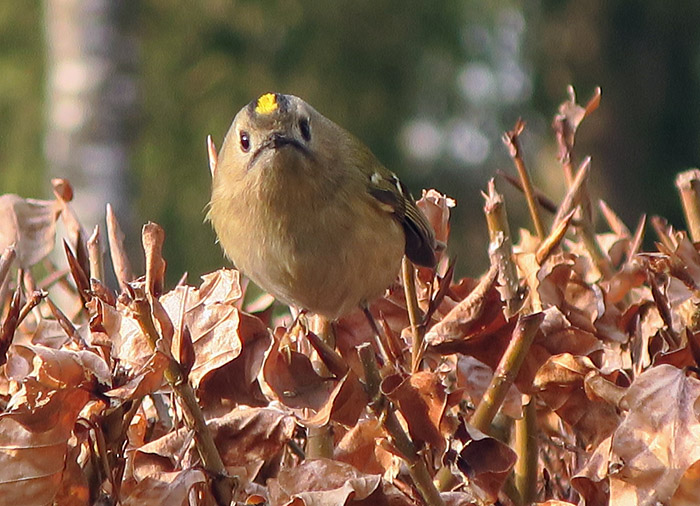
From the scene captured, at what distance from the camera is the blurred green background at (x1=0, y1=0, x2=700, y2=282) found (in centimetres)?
849

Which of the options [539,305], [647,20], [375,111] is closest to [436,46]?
[375,111]

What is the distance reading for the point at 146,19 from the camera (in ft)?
28.3

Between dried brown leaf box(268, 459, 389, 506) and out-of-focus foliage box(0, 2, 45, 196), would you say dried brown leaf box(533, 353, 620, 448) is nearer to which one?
dried brown leaf box(268, 459, 389, 506)

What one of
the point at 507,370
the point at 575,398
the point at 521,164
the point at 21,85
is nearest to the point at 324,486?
the point at 507,370

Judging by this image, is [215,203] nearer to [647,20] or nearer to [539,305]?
[539,305]

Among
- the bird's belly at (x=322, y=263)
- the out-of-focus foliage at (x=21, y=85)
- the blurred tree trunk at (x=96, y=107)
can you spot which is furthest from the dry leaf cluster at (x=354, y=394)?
the out-of-focus foliage at (x=21, y=85)

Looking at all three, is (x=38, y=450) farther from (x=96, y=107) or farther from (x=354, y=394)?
(x=96, y=107)

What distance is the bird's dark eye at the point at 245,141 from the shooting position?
188 centimetres

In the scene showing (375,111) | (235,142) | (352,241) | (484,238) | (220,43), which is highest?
(235,142)

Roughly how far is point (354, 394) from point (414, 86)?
8.13 metres

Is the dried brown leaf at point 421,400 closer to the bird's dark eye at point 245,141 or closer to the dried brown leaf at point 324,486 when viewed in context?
the dried brown leaf at point 324,486

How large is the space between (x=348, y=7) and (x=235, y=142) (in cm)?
718

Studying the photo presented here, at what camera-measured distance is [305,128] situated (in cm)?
191

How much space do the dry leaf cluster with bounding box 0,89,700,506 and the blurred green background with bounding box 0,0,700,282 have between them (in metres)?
6.72
